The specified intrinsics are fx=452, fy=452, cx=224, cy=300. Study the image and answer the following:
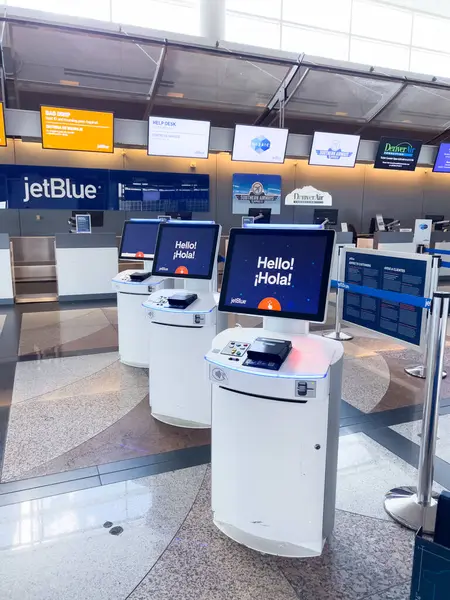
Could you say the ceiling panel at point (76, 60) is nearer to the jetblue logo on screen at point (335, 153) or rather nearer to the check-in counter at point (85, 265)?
the check-in counter at point (85, 265)

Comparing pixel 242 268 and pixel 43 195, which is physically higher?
pixel 43 195

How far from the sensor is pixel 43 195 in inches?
400

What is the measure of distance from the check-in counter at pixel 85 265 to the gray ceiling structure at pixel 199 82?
3.58 m

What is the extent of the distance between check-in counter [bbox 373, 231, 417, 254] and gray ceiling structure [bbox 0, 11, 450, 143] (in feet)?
11.2

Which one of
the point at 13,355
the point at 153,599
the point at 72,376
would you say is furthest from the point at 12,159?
the point at 153,599

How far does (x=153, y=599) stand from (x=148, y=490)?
73 centimetres

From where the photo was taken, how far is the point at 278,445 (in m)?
1.86

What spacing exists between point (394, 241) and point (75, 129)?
6.81 m

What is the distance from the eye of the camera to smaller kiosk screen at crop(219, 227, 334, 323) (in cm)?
200

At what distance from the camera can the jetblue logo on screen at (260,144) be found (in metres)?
9.48

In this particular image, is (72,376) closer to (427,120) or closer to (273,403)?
(273,403)

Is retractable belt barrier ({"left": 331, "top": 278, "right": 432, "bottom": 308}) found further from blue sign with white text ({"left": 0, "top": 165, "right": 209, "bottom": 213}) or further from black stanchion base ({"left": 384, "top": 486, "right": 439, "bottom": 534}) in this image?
blue sign with white text ({"left": 0, "top": 165, "right": 209, "bottom": 213})

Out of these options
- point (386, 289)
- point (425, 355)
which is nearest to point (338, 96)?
point (386, 289)

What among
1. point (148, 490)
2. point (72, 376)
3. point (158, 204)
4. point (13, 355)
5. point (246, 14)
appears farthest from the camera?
point (158, 204)
